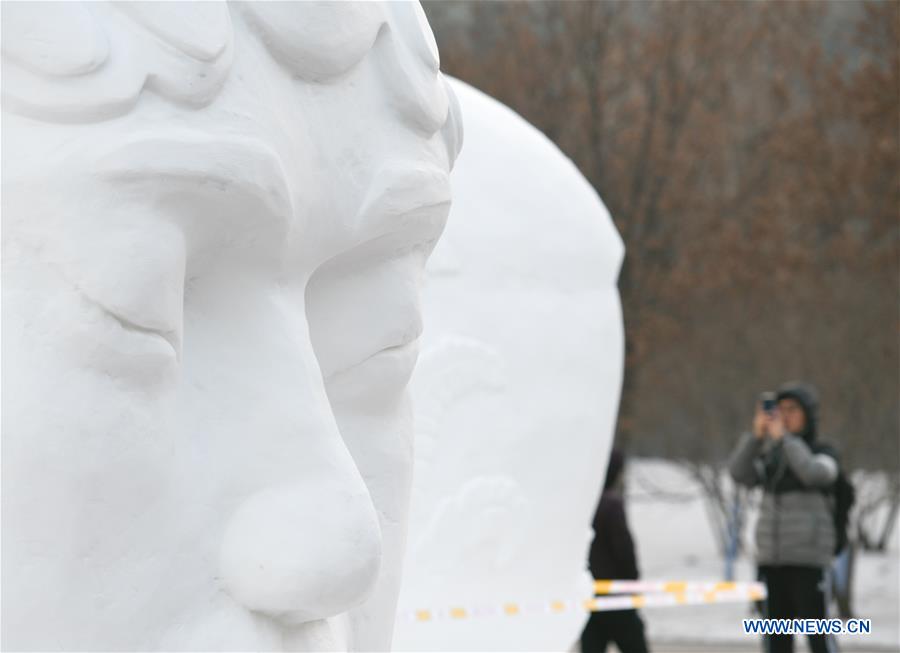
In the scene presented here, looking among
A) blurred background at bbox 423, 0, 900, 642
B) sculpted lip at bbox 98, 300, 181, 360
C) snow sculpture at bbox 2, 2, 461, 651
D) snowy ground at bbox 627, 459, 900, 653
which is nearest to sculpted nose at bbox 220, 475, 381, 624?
snow sculpture at bbox 2, 2, 461, 651

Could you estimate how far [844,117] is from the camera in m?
15.4

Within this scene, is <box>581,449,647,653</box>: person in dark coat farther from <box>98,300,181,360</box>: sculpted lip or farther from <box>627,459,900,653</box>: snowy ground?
<box>98,300,181,360</box>: sculpted lip

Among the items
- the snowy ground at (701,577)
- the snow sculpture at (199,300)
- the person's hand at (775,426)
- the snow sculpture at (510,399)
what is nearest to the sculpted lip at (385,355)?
the snow sculpture at (199,300)

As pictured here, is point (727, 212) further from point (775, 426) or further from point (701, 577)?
point (775, 426)

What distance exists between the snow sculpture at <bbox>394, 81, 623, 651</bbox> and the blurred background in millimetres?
6884

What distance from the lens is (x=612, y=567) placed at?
7434 mm

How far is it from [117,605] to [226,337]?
1.27 ft

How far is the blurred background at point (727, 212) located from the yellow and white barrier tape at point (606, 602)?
3489 mm

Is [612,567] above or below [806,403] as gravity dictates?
below

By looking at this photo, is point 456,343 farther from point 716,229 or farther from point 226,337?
point 716,229

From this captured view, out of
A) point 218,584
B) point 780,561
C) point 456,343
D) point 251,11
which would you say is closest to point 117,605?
point 218,584

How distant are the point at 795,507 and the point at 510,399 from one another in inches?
95.6

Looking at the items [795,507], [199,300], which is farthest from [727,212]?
[199,300]

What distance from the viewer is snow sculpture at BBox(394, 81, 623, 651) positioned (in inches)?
197
